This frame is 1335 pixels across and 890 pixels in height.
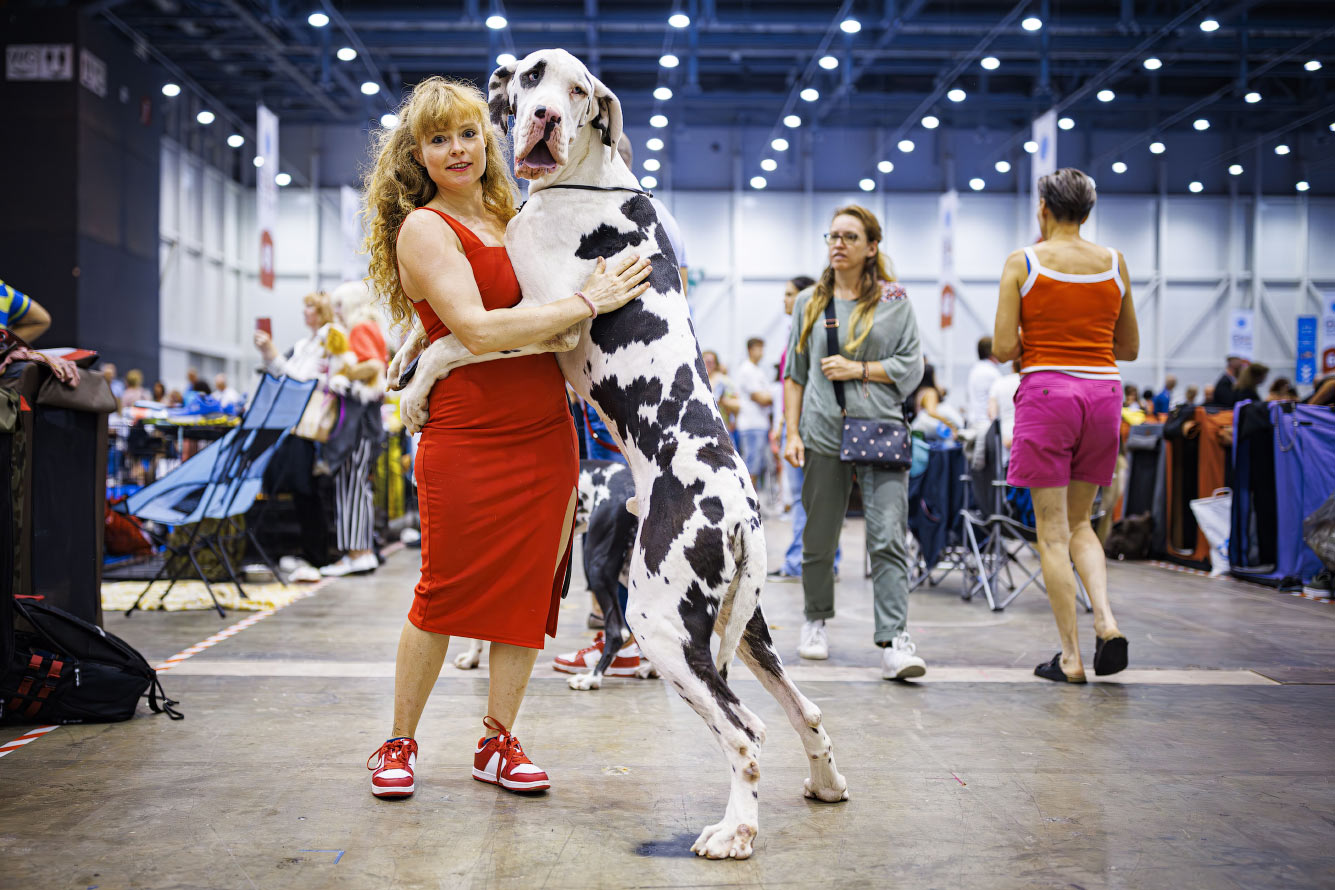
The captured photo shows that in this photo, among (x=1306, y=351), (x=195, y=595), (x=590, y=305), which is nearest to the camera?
(x=590, y=305)

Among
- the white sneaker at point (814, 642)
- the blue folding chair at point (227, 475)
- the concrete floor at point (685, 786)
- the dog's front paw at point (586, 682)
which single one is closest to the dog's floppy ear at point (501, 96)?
the concrete floor at point (685, 786)

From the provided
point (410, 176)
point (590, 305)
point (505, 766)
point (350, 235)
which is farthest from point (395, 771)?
point (350, 235)

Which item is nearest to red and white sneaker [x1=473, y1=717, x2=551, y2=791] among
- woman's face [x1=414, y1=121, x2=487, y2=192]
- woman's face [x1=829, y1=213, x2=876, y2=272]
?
woman's face [x1=414, y1=121, x2=487, y2=192]

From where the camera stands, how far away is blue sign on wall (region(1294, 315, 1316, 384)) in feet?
53.8

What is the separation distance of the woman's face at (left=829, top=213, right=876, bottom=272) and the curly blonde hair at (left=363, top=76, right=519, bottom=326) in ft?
5.80

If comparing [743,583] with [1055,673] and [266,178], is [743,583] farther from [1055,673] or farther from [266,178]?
[266,178]

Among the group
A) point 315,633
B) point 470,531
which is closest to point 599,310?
point 470,531

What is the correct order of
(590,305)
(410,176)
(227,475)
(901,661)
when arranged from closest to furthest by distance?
(590,305)
(410,176)
(901,661)
(227,475)

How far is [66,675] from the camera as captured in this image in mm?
3182

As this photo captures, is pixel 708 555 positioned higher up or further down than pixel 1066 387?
further down

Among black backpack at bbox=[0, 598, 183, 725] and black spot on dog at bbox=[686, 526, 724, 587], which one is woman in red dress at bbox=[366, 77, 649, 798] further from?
black backpack at bbox=[0, 598, 183, 725]

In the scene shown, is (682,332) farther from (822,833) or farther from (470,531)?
(822,833)

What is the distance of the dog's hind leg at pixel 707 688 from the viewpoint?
220 cm

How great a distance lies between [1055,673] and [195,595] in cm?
482
